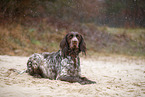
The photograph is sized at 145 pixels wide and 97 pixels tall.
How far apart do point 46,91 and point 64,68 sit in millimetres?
1331

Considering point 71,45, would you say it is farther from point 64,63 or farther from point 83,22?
point 83,22

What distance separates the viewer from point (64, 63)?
17.1ft

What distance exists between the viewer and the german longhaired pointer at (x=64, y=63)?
16.7 feet

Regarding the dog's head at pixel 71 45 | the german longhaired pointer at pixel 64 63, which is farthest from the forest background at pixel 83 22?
the dog's head at pixel 71 45

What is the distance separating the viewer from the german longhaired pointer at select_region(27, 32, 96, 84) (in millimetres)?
5105

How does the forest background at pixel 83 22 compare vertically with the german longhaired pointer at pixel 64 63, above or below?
above

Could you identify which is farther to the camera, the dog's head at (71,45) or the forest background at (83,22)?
the forest background at (83,22)

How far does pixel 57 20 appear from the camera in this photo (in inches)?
766

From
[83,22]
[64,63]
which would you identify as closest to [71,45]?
[64,63]

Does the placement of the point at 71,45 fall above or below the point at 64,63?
above

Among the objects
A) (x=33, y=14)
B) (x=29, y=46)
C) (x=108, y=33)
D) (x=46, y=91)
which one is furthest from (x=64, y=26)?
(x=46, y=91)

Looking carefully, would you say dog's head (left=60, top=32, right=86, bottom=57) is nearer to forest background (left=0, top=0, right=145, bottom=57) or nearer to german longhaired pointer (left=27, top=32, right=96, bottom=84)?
german longhaired pointer (left=27, top=32, right=96, bottom=84)

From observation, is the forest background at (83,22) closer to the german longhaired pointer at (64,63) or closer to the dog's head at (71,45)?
the german longhaired pointer at (64,63)

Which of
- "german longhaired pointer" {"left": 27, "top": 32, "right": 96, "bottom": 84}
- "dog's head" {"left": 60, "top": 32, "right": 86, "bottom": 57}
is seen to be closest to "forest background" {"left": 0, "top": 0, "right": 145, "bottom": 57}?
"german longhaired pointer" {"left": 27, "top": 32, "right": 96, "bottom": 84}
